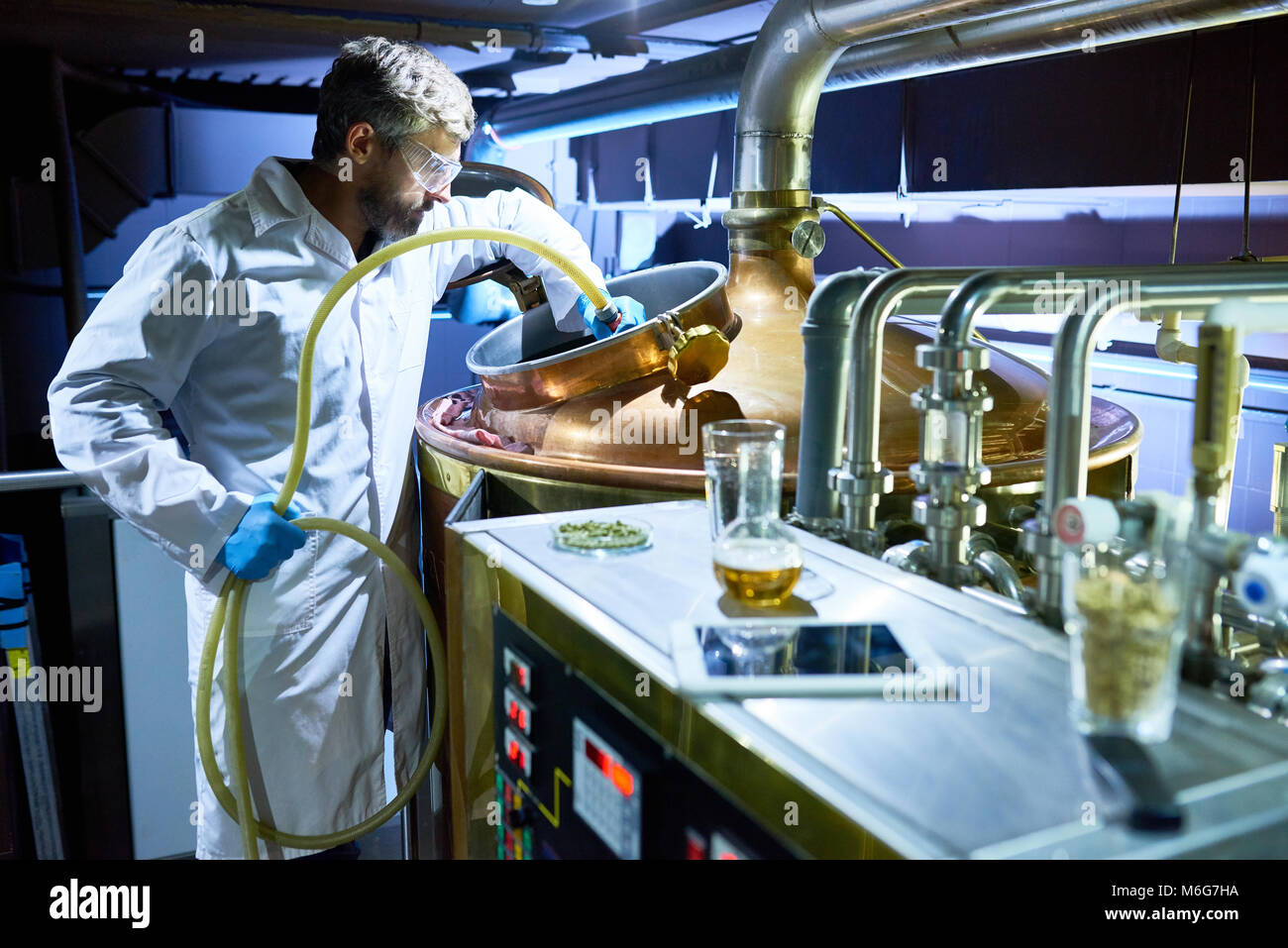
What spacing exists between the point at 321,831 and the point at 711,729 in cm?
135

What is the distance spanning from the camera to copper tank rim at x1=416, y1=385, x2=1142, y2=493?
1.63 meters

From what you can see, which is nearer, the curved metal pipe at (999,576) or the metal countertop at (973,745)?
the metal countertop at (973,745)

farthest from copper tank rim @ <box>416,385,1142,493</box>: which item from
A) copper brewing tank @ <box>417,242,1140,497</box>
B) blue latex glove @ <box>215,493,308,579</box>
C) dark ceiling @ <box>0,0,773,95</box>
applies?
dark ceiling @ <box>0,0,773,95</box>

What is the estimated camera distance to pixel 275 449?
6.15 feet

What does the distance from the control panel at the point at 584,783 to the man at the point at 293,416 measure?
665 millimetres

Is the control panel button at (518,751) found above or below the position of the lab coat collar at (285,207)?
below

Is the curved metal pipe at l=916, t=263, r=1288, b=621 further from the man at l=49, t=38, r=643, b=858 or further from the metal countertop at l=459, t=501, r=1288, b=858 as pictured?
the man at l=49, t=38, r=643, b=858

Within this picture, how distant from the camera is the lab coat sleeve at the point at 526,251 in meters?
2.21

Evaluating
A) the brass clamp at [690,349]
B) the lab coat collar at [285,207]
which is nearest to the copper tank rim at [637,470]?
the brass clamp at [690,349]

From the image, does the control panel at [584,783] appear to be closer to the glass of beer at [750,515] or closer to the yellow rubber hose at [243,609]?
the glass of beer at [750,515]

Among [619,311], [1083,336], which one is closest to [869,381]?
[1083,336]

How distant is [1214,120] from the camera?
7.84ft

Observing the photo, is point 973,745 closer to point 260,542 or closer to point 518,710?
point 518,710
